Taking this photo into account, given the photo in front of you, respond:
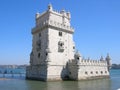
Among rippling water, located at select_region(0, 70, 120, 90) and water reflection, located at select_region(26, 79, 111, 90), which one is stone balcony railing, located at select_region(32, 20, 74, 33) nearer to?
rippling water, located at select_region(0, 70, 120, 90)

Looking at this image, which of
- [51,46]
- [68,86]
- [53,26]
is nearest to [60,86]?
[68,86]

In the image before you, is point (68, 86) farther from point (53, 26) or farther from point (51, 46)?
point (53, 26)

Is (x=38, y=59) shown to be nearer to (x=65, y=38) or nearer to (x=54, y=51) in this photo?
(x=54, y=51)

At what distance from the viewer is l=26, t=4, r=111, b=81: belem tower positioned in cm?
4050

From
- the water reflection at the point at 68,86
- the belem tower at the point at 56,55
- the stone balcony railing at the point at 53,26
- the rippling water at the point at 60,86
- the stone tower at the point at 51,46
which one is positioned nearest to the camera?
the water reflection at the point at 68,86

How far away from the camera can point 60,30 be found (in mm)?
44094

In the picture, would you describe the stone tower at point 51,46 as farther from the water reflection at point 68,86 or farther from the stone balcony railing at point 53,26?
the water reflection at point 68,86

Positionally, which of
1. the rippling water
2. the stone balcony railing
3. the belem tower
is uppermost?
the stone balcony railing

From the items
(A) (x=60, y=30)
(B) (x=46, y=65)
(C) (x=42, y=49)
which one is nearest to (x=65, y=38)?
(A) (x=60, y=30)

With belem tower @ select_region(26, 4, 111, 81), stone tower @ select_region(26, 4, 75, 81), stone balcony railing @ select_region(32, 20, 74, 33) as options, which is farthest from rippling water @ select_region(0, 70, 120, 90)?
stone balcony railing @ select_region(32, 20, 74, 33)

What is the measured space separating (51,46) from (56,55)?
7.81ft

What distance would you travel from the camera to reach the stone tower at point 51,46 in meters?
40.4

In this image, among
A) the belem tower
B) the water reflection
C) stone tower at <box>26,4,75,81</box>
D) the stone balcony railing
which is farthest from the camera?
the stone balcony railing

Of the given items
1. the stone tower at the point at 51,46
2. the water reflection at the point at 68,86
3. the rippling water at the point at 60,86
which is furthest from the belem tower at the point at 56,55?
the water reflection at the point at 68,86
